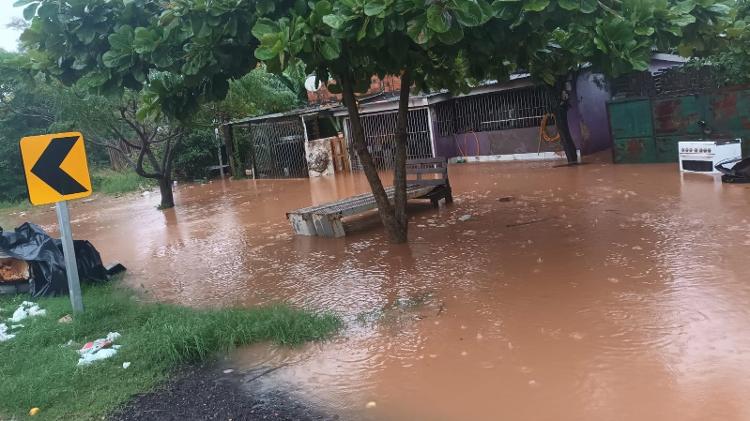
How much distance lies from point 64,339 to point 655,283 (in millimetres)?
5603

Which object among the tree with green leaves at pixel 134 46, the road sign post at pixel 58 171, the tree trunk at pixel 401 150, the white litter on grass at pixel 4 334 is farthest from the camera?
the tree trunk at pixel 401 150

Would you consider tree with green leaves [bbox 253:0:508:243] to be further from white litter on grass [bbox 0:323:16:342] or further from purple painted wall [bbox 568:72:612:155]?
purple painted wall [bbox 568:72:612:155]

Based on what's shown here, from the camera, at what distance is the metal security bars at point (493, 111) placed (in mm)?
19328

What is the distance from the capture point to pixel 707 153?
1201 centimetres

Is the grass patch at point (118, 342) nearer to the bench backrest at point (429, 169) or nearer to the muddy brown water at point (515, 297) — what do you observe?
the muddy brown water at point (515, 297)

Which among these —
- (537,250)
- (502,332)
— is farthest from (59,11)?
(537,250)

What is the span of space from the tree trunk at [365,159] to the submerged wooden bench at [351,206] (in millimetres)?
1403

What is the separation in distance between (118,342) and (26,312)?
2.05 metres

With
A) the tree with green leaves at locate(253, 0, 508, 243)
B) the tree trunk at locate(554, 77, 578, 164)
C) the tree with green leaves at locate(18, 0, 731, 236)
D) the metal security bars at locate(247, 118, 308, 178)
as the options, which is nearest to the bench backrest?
the tree with green leaves at locate(18, 0, 731, 236)

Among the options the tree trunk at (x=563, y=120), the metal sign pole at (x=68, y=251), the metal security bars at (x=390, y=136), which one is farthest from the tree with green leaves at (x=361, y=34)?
the metal security bars at (x=390, y=136)

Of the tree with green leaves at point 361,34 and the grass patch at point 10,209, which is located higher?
the tree with green leaves at point 361,34

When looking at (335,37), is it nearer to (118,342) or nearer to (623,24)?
(623,24)

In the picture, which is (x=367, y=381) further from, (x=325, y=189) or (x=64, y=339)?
(x=325, y=189)

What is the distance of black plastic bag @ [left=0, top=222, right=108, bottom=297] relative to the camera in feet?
25.1
